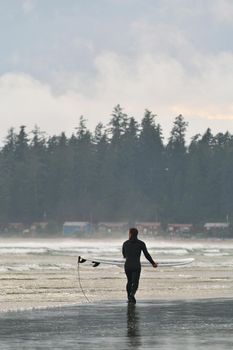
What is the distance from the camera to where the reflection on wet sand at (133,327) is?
44.2ft

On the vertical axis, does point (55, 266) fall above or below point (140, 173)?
below

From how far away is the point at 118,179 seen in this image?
172625 millimetres

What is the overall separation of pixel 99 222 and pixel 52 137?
1407 inches

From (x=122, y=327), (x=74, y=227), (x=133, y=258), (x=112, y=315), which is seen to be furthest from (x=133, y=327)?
(x=74, y=227)

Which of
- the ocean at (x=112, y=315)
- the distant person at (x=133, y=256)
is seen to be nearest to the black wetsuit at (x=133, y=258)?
the distant person at (x=133, y=256)

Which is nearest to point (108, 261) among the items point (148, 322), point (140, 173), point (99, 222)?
point (148, 322)

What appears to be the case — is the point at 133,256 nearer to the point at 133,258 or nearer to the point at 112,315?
the point at 133,258

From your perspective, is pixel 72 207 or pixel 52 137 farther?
pixel 52 137

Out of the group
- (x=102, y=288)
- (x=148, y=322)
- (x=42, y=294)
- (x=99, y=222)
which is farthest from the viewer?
(x=99, y=222)

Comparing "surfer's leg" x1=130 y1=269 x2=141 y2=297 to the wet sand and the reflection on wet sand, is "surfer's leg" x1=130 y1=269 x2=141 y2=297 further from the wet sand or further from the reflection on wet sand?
the wet sand

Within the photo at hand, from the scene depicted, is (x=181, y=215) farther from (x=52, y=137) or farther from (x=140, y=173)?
(x=52, y=137)

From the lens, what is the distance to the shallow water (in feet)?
43.8

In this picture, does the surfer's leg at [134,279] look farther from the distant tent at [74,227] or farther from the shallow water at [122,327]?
the distant tent at [74,227]

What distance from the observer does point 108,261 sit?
2866 cm
